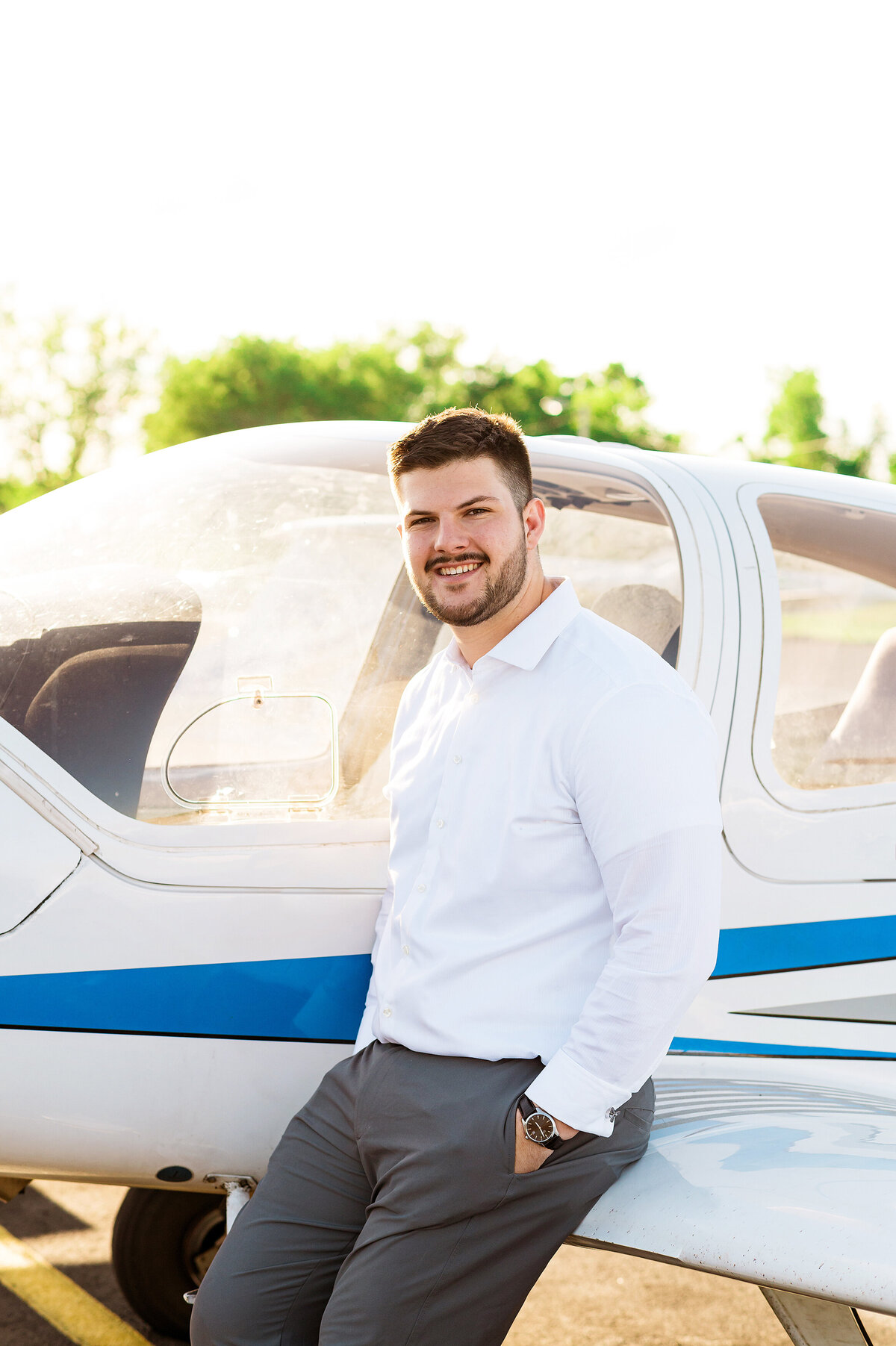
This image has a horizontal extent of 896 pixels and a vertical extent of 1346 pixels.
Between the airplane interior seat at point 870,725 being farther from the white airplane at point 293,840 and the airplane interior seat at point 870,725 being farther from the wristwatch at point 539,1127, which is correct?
the wristwatch at point 539,1127

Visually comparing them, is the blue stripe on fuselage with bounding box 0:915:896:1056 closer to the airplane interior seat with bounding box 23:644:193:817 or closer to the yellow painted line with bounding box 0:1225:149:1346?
the airplane interior seat with bounding box 23:644:193:817

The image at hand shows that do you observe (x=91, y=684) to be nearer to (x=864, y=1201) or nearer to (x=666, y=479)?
(x=666, y=479)

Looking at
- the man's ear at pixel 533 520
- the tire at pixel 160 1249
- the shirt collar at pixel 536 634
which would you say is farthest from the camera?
the tire at pixel 160 1249

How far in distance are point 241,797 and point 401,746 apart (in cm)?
35

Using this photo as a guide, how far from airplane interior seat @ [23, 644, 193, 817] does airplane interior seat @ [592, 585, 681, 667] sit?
3.08 ft

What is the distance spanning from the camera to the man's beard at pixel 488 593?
1814 millimetres

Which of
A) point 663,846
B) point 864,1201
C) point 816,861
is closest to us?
point 663,846

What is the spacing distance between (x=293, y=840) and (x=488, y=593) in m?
0.63

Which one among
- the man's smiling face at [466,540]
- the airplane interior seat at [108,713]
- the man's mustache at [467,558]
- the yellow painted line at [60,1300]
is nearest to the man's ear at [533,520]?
the man's smiling face at [466,540]

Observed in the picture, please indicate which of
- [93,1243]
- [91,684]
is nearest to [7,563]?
[91,684]

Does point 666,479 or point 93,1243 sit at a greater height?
point 666,479

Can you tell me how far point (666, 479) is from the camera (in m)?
2.48

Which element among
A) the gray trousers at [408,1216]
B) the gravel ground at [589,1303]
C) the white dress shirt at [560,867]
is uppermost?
the white dress shirt at [560,867]

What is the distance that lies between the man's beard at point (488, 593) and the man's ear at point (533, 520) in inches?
2.3
